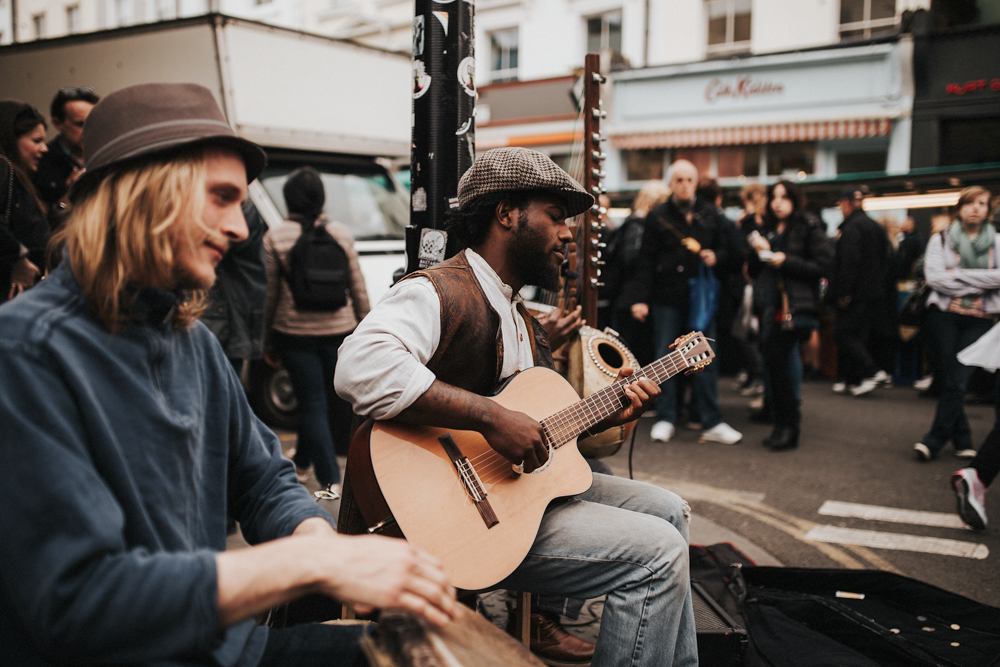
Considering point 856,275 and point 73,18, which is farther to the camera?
point 73,18

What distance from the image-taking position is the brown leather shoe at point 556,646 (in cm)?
267

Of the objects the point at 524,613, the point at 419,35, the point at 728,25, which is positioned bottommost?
the point at 524,613

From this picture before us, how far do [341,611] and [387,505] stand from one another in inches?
26.8

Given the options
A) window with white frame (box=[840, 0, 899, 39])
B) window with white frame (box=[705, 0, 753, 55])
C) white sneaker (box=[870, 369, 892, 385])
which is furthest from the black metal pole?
window with white frame (box=[705, 0, 753, 55])

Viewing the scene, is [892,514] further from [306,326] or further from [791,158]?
[791,158]

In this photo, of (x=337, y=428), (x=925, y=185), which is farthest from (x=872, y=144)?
(x=337, y=428)

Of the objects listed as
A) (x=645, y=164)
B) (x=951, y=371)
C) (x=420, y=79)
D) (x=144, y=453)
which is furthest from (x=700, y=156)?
(x=144, y=453)

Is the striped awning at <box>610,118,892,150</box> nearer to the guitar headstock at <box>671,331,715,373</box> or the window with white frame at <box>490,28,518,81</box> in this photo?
the window with white frame at <box>490,28,518,81</box>

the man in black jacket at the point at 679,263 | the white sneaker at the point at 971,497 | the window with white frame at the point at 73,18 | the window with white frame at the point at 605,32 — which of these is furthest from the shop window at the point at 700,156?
the window with white frame at the point at 73,18

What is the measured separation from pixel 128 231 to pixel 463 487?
1124mm

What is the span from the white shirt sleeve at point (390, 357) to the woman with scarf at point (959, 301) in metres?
5.00

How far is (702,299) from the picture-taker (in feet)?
20.5

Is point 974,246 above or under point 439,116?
under

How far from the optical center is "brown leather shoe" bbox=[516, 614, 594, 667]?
2.67m
